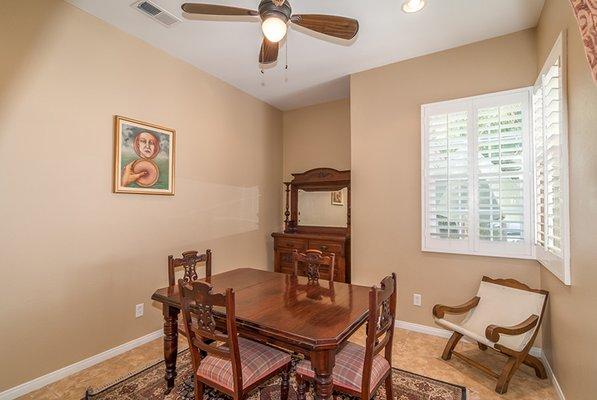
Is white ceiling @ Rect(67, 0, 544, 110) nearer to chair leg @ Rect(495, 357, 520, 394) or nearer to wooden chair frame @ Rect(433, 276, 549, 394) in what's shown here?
wooden chair frame @ Rect(433, 276, 549, 394)

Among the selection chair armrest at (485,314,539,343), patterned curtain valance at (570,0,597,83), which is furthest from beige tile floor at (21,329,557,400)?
patterned curtain valance at (570,0,597,83)

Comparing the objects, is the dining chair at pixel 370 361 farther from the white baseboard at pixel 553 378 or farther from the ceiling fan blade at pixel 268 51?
the ceiling fan blade at pixel 268 51

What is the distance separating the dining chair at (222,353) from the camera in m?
1.54

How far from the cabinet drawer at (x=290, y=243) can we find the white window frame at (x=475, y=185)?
1.59 m

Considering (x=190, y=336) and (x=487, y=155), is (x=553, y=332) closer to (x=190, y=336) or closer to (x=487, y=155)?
(x=487, y=155)

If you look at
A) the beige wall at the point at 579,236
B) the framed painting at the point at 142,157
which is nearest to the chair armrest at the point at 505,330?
the beige wall at the point at 579,236

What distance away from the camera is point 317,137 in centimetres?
479

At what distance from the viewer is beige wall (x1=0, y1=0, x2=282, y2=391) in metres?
2.16

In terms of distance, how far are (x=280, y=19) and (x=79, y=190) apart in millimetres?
2121

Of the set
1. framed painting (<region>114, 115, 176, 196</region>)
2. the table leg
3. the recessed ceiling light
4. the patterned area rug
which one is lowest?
the patterned area rug

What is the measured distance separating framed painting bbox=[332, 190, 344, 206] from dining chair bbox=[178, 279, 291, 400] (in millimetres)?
2745

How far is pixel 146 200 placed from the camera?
302 centimetres

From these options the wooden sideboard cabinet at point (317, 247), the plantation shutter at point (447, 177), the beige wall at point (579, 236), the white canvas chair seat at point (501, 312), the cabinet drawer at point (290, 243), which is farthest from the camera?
the cabinet drawer at point (290, 243)

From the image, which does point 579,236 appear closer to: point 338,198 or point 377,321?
point 377,321
